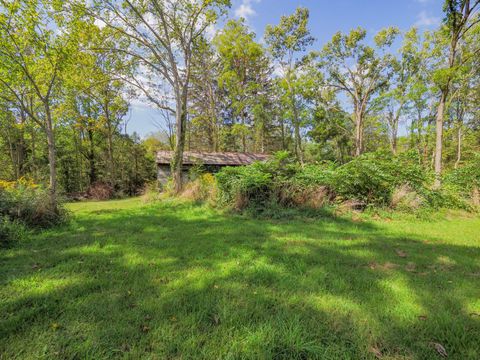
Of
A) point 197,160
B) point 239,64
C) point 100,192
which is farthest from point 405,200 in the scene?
point 100,192

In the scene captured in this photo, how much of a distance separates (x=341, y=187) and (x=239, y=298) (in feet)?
20.1

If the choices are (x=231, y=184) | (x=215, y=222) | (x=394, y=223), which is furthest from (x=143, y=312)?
(x=394, y=223)

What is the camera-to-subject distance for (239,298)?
88.0 inches

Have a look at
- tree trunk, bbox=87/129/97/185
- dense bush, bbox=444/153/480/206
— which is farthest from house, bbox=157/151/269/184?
dense bush, bbox=444/153/480/206

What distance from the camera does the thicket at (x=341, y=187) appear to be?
6910 millimetres

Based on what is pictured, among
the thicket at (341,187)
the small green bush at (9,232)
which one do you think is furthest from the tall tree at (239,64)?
the small green bush at (9,232)

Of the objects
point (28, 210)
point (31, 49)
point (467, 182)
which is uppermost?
point (31, 49)

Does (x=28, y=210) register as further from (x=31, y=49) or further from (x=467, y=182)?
(x=467, y=182)

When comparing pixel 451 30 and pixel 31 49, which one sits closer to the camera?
pixel 31 49

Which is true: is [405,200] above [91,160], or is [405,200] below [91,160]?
below

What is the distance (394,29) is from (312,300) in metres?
23.0

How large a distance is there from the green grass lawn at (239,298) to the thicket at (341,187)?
269 cm

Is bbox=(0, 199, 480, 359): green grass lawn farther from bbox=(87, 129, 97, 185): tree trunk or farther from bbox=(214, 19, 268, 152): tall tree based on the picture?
bbox=(87, 129, 97, 185): tree trunk

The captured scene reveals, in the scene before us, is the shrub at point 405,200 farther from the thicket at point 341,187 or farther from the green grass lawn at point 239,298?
the green grass lawn at point 239,298
